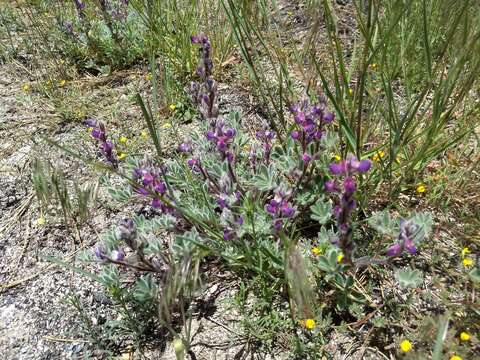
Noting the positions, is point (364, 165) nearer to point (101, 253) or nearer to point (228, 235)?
point (228, 235)

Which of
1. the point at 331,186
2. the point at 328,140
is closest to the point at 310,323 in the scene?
the point at 331,186

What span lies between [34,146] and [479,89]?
106 inches

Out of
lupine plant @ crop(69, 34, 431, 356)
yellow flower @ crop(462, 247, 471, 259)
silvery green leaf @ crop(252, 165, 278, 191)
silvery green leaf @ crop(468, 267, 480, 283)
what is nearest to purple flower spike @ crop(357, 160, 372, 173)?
lupine plant @ crop(69, 34, 431, 356)

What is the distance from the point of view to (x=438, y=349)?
1.06 metres

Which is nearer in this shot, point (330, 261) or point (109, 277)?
point (330, 261)

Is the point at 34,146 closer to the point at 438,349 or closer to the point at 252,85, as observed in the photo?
the point at 252,85

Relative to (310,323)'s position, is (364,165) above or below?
above

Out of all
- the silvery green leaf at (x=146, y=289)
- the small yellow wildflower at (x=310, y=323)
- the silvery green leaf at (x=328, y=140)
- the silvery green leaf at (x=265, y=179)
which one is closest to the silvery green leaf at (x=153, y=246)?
the silvery green leaf at (x=146, y=289)

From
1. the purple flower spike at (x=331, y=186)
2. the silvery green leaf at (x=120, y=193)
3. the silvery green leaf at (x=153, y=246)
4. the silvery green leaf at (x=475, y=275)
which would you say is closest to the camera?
the purple flower spike at (x=331, y=186)

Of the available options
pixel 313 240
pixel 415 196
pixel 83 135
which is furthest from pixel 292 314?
pixel 83 135

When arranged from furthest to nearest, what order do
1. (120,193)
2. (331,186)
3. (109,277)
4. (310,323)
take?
1. (120,193)
2. (109,277)
3. (310,323)
4. (331,186)

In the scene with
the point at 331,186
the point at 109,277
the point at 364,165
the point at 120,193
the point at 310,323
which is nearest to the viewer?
the point at 364,165

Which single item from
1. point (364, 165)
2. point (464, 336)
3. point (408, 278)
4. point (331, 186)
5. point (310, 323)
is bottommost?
point (464, 336)

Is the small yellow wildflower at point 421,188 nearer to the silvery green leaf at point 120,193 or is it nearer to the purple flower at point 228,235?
the purple flower at point 228,235
